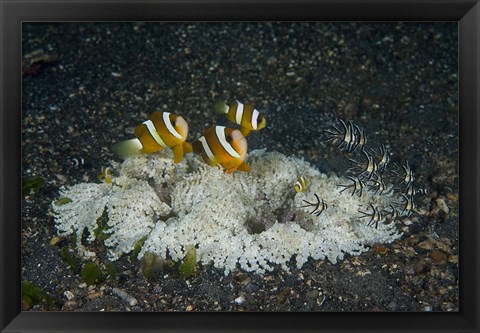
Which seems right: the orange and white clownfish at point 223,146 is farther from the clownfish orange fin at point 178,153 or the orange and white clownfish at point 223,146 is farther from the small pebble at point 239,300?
the small pebble at point 239,300

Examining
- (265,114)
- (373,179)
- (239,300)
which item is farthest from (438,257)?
(265,114)

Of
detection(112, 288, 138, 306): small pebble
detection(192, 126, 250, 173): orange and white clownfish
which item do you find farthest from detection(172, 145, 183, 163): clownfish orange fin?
detection(112, 288, 138, 306): small pebble

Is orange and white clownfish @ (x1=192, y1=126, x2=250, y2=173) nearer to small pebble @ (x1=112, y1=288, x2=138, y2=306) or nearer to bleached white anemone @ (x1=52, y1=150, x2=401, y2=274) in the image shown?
bleached white anemone @ (x1=52, y1=150, x2=401, y2=274)

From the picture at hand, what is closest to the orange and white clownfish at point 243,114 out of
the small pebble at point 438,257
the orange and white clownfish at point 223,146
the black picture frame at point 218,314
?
the orange and white clownfish at point 223,146

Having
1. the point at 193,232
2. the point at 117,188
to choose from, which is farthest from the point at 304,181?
the point at 117,188

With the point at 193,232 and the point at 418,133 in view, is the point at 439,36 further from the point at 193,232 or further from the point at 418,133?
the point at 193,232
